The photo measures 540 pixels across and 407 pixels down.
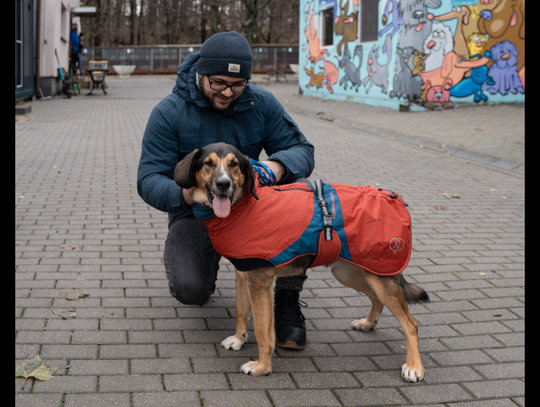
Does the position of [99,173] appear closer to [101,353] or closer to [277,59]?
[101,353]

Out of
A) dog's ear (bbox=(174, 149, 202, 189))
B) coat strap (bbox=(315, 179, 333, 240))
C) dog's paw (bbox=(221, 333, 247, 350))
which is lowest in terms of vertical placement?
dog's paw (bbox=(221, 333, 247, 350))

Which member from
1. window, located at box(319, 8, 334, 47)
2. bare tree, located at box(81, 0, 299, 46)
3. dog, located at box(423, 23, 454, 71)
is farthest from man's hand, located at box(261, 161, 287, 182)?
bare tree, located at box(81, 0, 299, 46)

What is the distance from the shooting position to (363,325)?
12.7 ft

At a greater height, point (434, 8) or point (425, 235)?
point (434, 8)

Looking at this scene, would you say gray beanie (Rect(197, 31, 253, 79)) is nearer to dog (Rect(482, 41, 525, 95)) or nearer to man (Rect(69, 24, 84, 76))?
dog (Rect(482, 41, 525, 95))

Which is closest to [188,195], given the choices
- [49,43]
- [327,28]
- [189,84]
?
[189,84]

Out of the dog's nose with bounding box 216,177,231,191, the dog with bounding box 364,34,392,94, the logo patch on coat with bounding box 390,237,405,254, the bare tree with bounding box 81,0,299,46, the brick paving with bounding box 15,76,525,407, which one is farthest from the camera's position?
the bare tree with bounding box 81,0,299,46

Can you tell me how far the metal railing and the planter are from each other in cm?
210

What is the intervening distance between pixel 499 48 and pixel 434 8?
7.31 ft

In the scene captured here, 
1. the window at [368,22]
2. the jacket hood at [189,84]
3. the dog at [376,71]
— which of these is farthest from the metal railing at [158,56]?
the jacket hood at [189,84]

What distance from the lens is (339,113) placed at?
16688mm

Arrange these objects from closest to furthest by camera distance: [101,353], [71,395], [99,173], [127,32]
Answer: [71,395]
[101,353]
[99,173]
[127,32]

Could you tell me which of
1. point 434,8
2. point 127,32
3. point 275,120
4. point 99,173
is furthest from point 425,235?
point 127,32

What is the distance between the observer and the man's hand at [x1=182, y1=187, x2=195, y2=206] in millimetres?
3252
